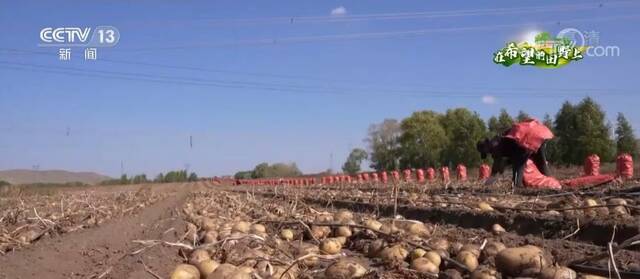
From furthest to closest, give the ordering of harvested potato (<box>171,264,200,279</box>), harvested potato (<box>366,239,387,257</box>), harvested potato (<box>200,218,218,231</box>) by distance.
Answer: harvested potato (<box>200,218,218,231</box>) → harvested potato (<box>366,239,387,257</box>) → harvested potato (<box>171,264,200,279</box>)

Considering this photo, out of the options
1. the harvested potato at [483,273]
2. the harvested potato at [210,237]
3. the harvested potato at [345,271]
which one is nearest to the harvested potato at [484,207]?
the harvested potato at [210,237]

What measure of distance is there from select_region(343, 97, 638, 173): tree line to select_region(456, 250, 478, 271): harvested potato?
24168mm

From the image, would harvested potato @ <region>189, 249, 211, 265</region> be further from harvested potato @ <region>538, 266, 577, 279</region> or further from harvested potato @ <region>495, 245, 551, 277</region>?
harvested potato @ <region>538, 266, 577, 279</region>

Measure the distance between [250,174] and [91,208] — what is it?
296 feet

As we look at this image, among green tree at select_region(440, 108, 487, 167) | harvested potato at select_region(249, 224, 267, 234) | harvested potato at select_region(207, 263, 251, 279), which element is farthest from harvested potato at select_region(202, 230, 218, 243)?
green tree at select_region(440, 108, 487, 167)

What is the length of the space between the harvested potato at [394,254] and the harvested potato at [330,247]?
580 millimetres

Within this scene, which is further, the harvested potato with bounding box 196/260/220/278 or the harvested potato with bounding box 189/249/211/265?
the harvested potato with bounding box 189/249/211/265

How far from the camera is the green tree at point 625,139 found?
41156 mm

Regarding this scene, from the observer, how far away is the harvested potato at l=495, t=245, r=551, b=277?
342cm

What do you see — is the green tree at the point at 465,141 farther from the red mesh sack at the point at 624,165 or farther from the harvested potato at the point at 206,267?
the harvested potato at the point at 206,267

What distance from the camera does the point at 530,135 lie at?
37.9 feet

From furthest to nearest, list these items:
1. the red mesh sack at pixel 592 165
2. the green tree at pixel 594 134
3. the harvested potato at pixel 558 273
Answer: the green tree at pixel 594 134, the red mesh sack at pixel 592 165, the harvested potato at pixel 558 273

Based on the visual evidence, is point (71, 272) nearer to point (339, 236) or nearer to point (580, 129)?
point (339, 236)

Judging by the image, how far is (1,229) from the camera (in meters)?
6.73
